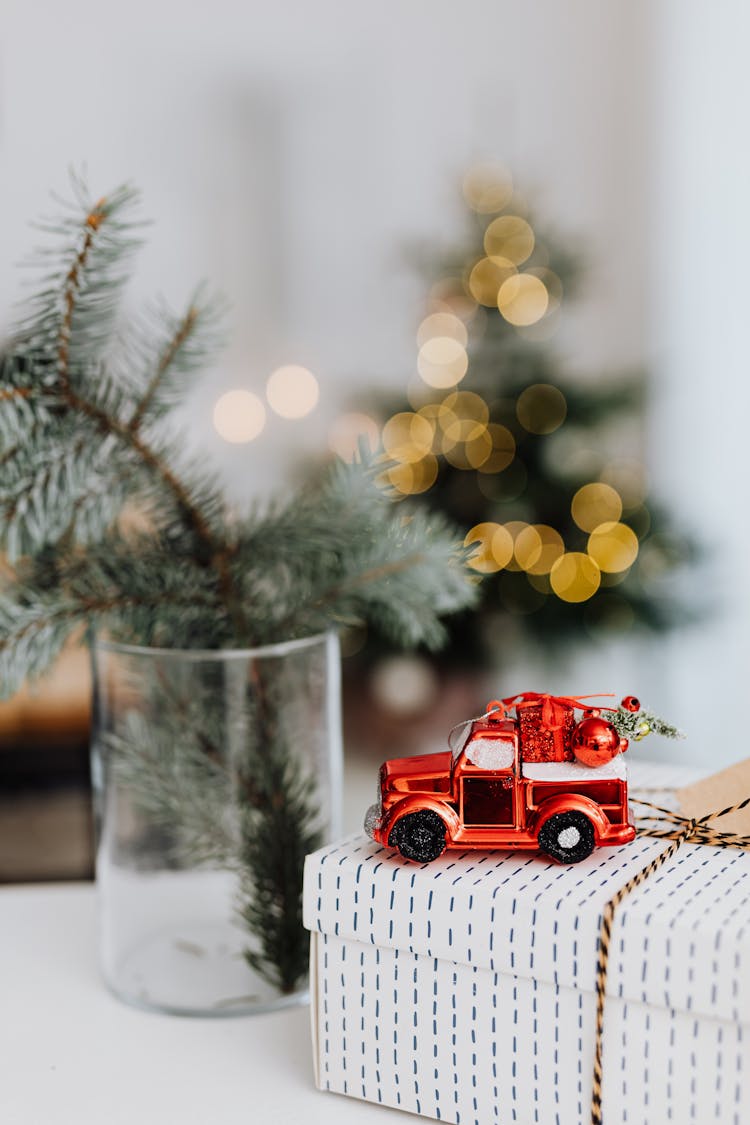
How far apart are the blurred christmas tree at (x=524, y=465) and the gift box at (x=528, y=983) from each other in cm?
84

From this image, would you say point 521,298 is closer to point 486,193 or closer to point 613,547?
point 486,193

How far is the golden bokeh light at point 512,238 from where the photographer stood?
136 cm

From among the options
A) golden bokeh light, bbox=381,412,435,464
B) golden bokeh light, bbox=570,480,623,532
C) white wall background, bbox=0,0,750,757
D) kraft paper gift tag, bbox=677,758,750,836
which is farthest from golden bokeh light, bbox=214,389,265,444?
kraft paper gift tag, bbox=677,758,750,836

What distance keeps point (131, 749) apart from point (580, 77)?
1497 mm

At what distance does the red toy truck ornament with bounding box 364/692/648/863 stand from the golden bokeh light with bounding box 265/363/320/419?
3.85ft

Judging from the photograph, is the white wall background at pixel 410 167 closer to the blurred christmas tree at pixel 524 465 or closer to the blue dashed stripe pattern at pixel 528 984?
the blurred christmas tree at pixel 524 465

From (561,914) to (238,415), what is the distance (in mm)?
1191

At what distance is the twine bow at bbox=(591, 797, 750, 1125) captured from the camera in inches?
17.6

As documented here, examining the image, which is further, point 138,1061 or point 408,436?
point 408,436

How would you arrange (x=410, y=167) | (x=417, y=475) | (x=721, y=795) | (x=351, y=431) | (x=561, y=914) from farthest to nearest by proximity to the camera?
(x=410, y=167), (x=351, y=431), (x=417, y=475), (x=721, y=795), (x=561, y=914)

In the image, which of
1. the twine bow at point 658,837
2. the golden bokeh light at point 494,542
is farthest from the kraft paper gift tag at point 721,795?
the golden bokeh light at point 494,542

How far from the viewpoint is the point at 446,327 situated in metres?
1.40

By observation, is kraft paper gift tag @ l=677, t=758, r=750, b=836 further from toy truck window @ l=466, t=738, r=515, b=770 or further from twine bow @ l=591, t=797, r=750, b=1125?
toy truck window @ l=466, t=738, r=515, b=770

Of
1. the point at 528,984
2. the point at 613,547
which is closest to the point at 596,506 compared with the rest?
the point at 613,547
